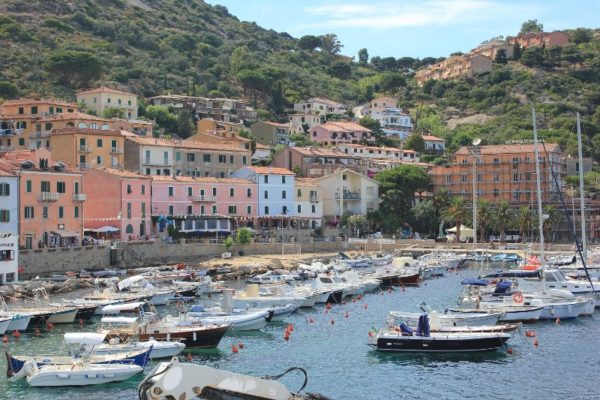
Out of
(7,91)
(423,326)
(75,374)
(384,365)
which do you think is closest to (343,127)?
(7,91)

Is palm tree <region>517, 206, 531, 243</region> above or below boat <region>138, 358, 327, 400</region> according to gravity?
above

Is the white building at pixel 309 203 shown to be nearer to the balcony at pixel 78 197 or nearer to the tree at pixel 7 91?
the balcony at pixel 78 197

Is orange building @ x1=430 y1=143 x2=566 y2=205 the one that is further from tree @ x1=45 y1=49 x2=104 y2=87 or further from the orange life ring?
the orange life ring

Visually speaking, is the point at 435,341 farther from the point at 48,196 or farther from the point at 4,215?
the point at 48,196

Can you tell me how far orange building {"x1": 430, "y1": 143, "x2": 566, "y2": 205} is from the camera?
123m

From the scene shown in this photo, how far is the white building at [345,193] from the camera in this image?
119438mm

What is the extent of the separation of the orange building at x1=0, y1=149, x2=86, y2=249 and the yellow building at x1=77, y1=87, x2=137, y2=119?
5401cm

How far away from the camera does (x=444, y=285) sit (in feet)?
259

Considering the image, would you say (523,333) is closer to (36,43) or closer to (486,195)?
(486,195)

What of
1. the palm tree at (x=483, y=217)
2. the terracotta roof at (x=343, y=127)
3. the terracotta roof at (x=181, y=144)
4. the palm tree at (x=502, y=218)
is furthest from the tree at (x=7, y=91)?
the palm tree at (x=502, y=218)

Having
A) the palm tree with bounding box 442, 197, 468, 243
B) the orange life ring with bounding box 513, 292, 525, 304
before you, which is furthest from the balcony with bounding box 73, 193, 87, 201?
the palm tree with bounding box 442, 197, 468, 243

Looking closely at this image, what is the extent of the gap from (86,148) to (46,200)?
2180 cm

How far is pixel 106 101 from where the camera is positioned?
136500 mm

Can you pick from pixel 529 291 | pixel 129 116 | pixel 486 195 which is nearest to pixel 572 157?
pixel 486 195
